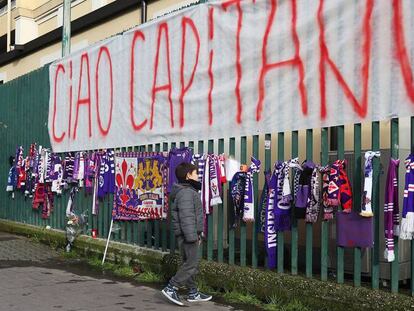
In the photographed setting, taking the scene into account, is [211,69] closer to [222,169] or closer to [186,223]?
[222,169]

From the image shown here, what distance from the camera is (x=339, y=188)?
589 centimetres

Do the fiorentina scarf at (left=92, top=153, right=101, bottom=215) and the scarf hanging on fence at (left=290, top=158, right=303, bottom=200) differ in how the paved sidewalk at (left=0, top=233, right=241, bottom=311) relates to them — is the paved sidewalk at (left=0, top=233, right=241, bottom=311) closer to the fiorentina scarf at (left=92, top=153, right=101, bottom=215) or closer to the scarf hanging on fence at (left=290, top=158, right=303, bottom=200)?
the fiorentina scarf at (left=92, top=153, right=101, bottom=215)

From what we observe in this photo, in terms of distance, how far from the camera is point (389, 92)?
5.55 m

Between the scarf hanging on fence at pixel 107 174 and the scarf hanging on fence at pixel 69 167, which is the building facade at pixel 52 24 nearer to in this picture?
the scarf hanging on fence at pixel 69 167

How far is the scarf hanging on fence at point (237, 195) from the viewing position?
6.98m

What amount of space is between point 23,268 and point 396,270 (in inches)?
229

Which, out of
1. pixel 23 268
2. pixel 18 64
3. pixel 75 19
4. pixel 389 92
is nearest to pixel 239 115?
pixel 389 92

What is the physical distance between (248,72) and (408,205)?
8.65 ft

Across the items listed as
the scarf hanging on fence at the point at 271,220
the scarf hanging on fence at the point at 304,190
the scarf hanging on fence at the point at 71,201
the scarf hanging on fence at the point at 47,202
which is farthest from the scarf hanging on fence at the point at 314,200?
the scarf hanging on fence at the point at 47,202

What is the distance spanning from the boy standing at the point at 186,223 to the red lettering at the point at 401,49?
2.49 metres

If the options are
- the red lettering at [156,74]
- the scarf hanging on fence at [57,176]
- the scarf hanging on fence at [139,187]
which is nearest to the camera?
the red lettering at [156,74]

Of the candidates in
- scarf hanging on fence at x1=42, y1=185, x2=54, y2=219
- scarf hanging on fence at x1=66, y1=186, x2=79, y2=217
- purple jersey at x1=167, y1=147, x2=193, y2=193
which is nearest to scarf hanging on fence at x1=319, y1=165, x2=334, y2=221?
purple jersey at x1=167, y1=147, x2=193, y2=193

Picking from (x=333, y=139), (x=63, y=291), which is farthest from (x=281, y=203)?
(x=63, y=291)

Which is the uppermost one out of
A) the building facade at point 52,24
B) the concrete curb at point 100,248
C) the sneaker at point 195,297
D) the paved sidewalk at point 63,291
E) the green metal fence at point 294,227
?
the building facade at point 52,24
